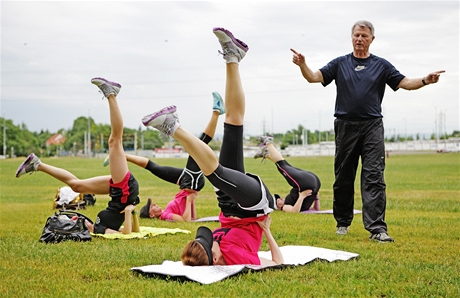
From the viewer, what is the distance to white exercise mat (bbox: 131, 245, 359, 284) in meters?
5.45

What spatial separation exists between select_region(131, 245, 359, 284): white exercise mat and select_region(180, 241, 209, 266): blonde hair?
66mm

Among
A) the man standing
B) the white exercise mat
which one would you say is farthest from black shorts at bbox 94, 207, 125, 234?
the man standing

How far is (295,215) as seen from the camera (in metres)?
11.8

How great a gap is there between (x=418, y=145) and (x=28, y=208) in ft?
403

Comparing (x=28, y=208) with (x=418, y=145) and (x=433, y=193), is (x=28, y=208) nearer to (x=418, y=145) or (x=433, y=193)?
(x=433, y=193)

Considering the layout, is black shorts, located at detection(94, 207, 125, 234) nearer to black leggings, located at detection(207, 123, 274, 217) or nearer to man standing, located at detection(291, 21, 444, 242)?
black leggings, located at detection(207, 123, 274, 217)

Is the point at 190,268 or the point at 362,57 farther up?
the point at 362,57

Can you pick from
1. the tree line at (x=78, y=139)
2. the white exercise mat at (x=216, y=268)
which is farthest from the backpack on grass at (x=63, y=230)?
the tree line at (x=78, y=139)

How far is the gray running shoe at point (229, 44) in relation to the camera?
646cm

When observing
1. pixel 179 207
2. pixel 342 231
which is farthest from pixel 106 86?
pixel 342 231

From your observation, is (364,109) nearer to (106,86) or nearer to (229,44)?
(229,44)

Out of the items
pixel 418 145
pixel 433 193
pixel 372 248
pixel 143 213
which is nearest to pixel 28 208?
pixel 143 213

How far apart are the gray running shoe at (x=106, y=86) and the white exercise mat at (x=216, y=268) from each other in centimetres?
312

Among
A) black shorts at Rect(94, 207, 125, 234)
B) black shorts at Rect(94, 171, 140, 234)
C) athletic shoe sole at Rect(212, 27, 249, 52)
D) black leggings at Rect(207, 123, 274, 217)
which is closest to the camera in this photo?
black leggings at Rect(207, 123, 274, 217)
